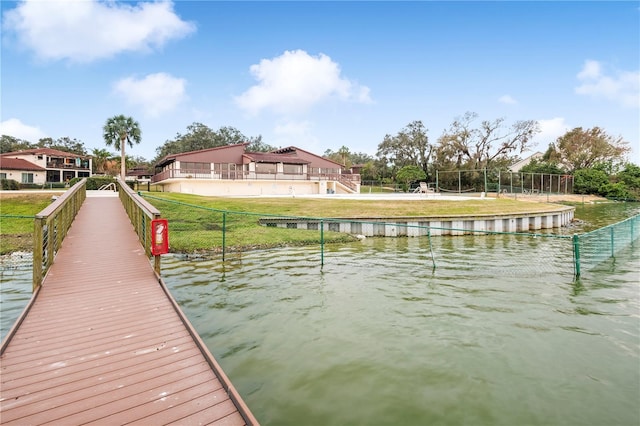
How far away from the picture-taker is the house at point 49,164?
155ft

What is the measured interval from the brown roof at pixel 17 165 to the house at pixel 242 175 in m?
16.9

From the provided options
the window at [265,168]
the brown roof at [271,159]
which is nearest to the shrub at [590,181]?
the brown roof at [271,159]

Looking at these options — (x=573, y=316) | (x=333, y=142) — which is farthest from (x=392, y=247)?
(x=333, y=142)

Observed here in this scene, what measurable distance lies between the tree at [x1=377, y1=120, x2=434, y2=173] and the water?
48832mm

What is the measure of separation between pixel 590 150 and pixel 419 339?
65694mm

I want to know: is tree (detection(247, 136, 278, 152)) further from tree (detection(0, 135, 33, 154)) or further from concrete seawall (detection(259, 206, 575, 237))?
concrete seawall (detection(259, 206, 575, 237))

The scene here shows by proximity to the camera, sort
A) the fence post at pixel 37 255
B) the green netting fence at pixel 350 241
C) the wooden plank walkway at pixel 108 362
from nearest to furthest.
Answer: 1. the wooden plank walkway at pixel 108 362
2. the fence post at pixel 37 255
3. the green netting fence at pixel 350 241

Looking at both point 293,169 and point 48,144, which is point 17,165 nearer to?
point 293,169

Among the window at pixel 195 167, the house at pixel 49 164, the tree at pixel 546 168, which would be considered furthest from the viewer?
the tree at pixel 546 168

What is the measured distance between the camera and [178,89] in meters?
42.8

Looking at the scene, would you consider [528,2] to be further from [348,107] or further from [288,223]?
[348,107]

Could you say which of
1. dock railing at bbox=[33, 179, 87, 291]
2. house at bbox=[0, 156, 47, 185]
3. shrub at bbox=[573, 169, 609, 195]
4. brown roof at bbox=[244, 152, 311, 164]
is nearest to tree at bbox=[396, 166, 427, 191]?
brown roof at bbox=[244, 152, 311, 164]

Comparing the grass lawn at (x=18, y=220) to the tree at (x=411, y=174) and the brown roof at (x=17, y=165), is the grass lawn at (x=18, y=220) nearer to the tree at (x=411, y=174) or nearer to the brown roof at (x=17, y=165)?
the brown roof at (x=17, y=165)

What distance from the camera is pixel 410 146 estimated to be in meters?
57.8
